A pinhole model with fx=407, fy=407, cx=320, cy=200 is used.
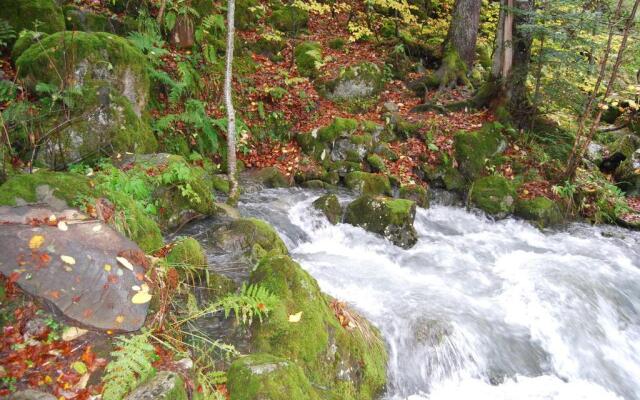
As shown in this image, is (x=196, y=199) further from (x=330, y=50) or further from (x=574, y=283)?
(x=330, y=50)

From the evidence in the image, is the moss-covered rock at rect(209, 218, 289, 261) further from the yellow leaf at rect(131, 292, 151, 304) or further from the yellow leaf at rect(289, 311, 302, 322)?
the yellow leaf at rect(131, 292, 151, 304)

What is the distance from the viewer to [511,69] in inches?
425

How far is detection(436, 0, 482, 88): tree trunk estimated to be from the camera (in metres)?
12.4

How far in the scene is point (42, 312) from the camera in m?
3.07

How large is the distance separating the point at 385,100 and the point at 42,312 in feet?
34.1

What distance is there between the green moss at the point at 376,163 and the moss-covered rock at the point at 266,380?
708 cm

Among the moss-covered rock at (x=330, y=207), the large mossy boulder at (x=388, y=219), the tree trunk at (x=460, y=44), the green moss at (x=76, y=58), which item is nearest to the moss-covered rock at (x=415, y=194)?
the large mossy boulder at (x=388, y=219)

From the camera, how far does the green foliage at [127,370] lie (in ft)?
8.43

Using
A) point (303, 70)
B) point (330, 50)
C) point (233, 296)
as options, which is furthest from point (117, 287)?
point (330, 50)

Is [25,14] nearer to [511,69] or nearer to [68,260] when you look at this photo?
[68,260]

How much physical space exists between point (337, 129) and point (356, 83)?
249cm

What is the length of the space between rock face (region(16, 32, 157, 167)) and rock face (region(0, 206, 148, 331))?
9.29 feet

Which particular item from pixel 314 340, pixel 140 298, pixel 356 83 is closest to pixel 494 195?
pixel 356 83

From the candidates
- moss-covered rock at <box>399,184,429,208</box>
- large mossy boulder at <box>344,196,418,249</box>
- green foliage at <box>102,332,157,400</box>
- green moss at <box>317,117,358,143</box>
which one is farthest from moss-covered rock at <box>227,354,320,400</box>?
green moss at <box>317,117,358,143</box>
